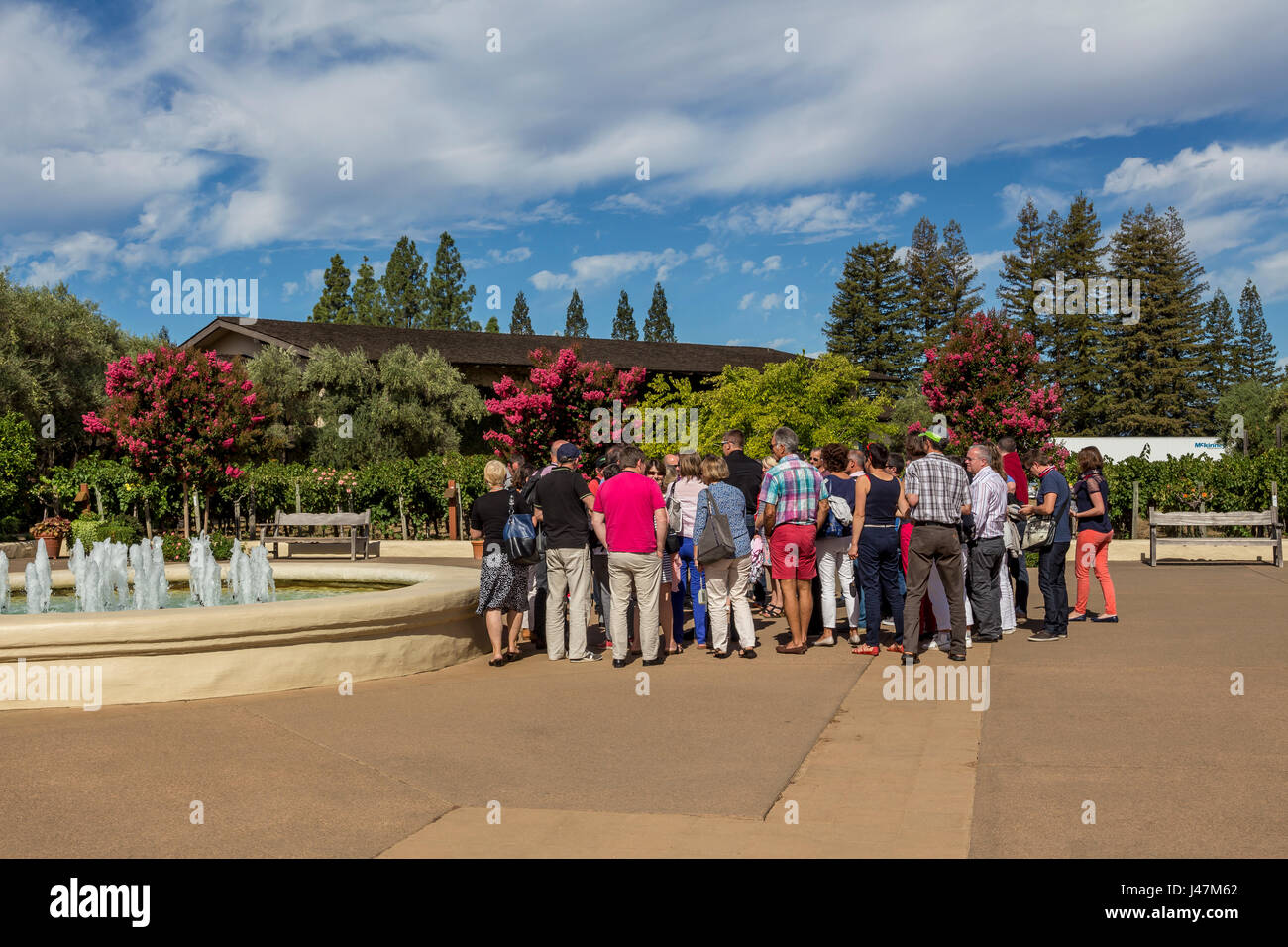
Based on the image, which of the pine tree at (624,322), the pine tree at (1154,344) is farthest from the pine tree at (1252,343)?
the pine tree at (624,322)

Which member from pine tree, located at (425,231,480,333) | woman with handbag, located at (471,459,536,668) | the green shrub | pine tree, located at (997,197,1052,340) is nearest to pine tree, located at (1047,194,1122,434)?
pine tree, located at (997,197,1052,340)

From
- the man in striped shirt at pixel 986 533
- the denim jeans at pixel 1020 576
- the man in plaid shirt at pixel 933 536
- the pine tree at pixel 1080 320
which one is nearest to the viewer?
the man in plaid shirt at pixel 933 536

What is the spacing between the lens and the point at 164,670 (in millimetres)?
7152

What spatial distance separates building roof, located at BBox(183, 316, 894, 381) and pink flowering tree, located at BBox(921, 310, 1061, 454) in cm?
1143

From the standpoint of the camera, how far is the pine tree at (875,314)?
2510 inches

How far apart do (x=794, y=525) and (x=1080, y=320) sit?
5640 cm

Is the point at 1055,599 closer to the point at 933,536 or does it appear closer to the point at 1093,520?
the point at 1093,520

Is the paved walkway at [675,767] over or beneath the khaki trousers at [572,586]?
beneath

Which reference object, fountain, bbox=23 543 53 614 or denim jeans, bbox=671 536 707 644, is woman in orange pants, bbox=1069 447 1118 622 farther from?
fountain, bbox=23 543 53 614


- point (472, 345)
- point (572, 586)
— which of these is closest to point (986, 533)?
point (572, 586)

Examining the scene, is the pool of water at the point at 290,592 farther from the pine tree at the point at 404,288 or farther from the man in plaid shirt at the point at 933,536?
the pine tree at the point at 404,288

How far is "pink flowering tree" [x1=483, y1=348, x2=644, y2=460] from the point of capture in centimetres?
2808

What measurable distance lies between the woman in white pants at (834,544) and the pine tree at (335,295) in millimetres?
58029

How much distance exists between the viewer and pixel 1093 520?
10750mm
